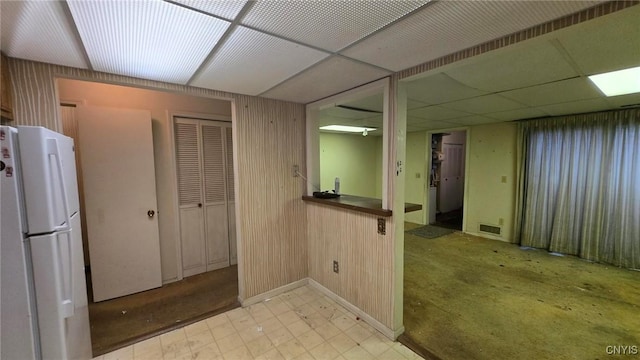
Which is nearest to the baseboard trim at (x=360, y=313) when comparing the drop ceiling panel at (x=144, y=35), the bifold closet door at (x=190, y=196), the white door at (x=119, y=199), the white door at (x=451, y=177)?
the bifold closet door at (x=190, y=196)

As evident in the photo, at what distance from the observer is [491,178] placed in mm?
4629

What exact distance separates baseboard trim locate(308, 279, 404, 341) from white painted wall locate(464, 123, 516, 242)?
3.64 metres

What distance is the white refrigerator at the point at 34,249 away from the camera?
1.10m

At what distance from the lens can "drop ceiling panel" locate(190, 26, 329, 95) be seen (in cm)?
139

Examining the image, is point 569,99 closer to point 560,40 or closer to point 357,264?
point 560,40

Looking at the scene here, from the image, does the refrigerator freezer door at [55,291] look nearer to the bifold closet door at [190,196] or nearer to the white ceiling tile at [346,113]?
the bifold closet door at [190,196]

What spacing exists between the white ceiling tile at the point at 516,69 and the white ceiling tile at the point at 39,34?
229cm

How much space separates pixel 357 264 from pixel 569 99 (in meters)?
3.14

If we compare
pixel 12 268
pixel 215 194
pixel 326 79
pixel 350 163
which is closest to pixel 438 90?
pixel 326 79

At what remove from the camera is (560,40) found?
149 centimetres

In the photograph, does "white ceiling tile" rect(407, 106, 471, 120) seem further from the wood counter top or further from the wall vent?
the wall vent

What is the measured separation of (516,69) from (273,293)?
313 centimetres

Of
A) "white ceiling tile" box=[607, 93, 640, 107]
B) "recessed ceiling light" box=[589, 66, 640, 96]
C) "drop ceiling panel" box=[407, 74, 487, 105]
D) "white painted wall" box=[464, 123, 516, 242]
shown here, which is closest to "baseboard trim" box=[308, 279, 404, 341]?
"drop ceiling panel" box=[407, 74, 487, 105]

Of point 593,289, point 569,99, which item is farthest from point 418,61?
point 593,289
